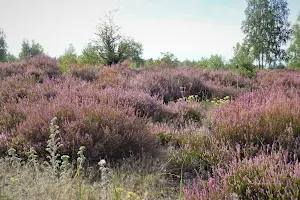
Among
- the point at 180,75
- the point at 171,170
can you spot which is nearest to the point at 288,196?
the point at 171,170

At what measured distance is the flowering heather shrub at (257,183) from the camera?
2593 millimetres

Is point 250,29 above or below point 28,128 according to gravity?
above

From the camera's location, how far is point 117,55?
82.0ft

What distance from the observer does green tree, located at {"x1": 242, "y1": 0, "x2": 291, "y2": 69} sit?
39.1 meters

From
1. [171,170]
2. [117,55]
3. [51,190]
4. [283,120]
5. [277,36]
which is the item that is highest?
[277,36]

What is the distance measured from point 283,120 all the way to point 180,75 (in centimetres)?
672

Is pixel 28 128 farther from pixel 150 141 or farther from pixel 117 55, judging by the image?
pixel 117 55

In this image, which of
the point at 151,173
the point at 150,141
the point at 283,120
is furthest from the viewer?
the point at 150,141

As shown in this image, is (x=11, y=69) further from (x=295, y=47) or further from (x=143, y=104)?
(x=295, y=47)

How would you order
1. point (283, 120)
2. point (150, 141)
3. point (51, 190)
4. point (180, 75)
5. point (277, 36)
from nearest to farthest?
point (51, 190), point (283, 120), point (150, 141), point (180, 75), point (277, 36)

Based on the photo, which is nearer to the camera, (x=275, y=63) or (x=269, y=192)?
(x=269, y=192)

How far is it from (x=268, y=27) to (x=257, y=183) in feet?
132

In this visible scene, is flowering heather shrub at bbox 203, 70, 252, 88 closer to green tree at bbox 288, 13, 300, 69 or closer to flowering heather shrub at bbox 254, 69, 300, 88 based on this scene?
flowering heather shrub at bbox 254, 69, 300, 88

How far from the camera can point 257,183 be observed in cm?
273
